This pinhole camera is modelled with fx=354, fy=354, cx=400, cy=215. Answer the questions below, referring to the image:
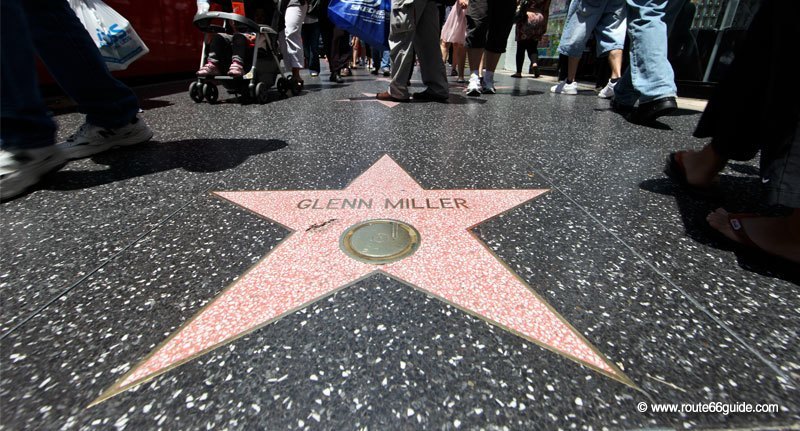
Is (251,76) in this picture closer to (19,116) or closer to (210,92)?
(210,92)

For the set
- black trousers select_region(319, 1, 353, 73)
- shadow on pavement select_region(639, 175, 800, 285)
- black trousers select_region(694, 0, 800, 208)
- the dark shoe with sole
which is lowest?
shadow on pavement select_region(639, 175, 800, 285)

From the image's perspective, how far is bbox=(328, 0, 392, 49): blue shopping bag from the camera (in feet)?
12.0

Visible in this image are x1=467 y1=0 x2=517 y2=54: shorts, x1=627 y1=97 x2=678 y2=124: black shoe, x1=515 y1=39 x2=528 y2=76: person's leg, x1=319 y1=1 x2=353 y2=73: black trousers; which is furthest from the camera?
x1=515 y1=39 x2=528 y2=76: person's leg

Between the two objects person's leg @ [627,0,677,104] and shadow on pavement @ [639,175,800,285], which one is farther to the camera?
person's leg @ [627,0,677,104]

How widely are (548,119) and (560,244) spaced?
7.59ft

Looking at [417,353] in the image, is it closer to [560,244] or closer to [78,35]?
[560,244]

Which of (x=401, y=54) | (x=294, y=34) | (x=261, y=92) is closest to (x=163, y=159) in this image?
(x=261, y=92)

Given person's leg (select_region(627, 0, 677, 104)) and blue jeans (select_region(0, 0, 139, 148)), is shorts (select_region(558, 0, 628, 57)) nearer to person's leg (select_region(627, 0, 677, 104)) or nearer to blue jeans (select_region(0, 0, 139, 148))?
person's leg (select_region(627, 0, 677, 104))

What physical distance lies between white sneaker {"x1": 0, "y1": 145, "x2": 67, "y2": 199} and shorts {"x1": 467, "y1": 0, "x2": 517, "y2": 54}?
13.0 ft

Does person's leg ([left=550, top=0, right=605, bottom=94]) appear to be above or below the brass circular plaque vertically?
above

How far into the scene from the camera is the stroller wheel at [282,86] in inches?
161

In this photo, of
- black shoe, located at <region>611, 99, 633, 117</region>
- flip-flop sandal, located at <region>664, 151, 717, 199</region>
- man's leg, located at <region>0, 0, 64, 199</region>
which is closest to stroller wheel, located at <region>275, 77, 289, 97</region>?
man's leg, located at <region>0, 0, 64, 199</region>

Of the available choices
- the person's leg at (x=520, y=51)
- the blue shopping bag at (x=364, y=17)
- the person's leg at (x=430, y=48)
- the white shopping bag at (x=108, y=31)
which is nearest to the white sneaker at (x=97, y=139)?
the white shopping bag at (x=108, y=31)

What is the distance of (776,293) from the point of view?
95 centimetres
